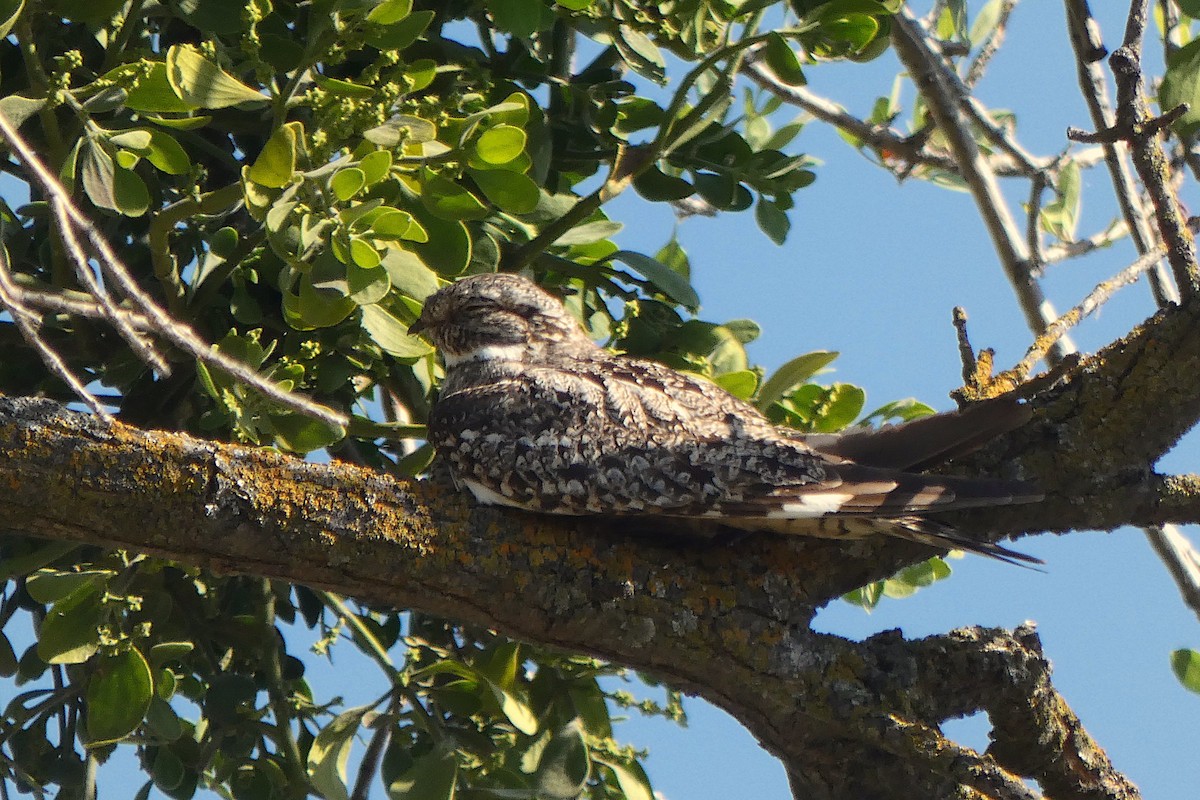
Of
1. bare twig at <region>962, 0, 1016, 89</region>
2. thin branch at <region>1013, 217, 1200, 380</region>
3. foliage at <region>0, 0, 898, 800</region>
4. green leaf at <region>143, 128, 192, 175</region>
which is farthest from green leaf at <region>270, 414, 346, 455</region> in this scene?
bare twig at <region>962, 0, 1016, 89</region>

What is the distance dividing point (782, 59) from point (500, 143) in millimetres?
539

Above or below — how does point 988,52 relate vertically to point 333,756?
above

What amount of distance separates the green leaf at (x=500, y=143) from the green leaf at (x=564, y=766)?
102 cm

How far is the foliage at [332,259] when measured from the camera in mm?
1990

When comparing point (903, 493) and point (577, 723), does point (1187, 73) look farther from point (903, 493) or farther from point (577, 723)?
point (577, 723)

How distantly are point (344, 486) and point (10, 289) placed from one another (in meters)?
0.57

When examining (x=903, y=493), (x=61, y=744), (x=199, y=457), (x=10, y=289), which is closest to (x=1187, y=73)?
(x=903, y=493)

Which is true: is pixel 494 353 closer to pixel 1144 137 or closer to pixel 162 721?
pixel 162 721

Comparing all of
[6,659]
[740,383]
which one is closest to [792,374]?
[740,383]

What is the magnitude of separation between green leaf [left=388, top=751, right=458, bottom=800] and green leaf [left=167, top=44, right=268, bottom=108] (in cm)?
114

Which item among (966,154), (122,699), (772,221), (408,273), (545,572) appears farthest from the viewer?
(966,154)

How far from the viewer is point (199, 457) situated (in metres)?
1.78

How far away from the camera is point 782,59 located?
7.42 ft

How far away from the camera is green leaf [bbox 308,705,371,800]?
2318 millimetres
